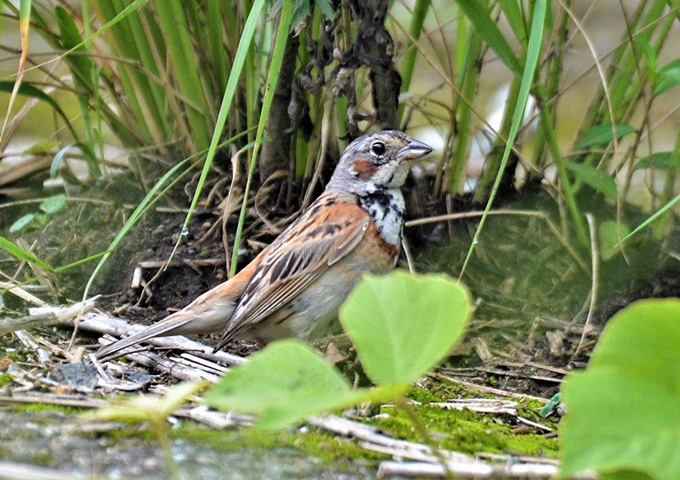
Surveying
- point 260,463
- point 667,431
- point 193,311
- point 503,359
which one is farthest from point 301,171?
point 667,431

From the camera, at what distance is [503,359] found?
4211 millimetres

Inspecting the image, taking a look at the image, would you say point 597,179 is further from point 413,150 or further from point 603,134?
point 413,150

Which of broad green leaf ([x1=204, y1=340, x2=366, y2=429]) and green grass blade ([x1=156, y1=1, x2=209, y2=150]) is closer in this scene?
broad green leaf ([x1=204, y1=340, x2=366, y2=429])

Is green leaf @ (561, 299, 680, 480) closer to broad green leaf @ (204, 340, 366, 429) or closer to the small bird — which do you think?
broad green leaf @ (204, 340, 366, 429)

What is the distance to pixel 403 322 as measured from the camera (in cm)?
197

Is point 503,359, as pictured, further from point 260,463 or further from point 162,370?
point 260,463

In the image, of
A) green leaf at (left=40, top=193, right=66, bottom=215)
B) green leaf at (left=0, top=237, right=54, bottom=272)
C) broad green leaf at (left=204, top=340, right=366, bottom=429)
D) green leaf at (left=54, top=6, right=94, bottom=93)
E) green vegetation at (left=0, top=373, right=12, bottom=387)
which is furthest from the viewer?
green leaf at (left=40, top=193, right=66, bottom=215)

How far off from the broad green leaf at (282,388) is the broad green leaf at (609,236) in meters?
2.72

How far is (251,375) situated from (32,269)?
318 centimetres

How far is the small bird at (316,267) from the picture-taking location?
408 cm

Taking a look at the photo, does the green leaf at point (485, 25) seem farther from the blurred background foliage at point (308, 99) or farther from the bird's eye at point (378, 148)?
the bird's eye at point (378, 148)

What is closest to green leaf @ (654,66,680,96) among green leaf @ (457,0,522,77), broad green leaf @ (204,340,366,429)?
green leaf @ (457,0,522,77)

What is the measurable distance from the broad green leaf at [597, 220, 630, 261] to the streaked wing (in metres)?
1.21

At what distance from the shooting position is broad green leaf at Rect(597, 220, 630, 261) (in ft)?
14.1
